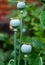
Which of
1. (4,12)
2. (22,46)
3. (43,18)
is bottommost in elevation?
(4,12)

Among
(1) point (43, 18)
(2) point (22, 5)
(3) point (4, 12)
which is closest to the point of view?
(1) point (43, 18)

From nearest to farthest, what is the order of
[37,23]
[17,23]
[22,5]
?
[17,23] → [22,5] → [37,23]

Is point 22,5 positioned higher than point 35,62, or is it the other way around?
point 22,5

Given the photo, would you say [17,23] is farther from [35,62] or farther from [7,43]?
[7,43]

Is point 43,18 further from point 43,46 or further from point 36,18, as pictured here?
point 36,18

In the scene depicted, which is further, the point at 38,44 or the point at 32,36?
the point at 32,36

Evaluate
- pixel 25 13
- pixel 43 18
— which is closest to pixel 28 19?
pixel 25 13

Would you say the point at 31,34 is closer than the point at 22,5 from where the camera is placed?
No

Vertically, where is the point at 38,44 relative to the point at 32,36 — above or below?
above

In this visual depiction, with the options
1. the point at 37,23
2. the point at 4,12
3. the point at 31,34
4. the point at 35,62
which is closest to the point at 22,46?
the point at 35,62
